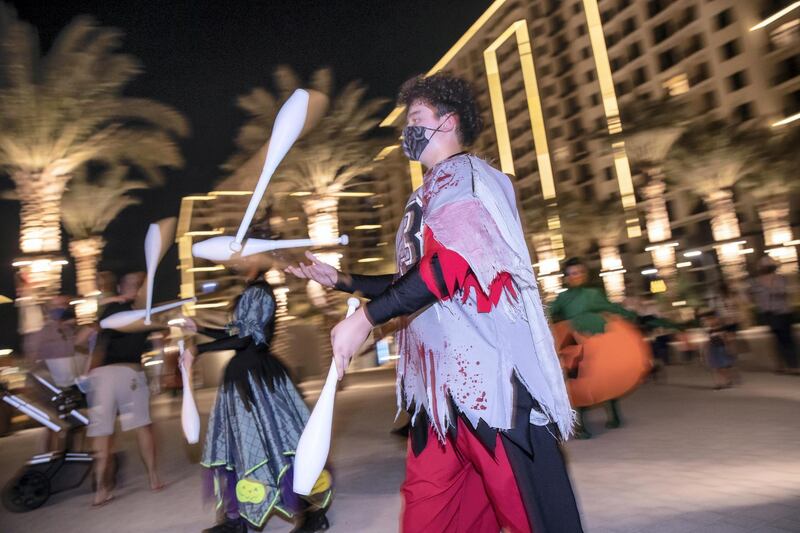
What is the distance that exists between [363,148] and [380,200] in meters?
65.7

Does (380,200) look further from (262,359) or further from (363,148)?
(262,359)

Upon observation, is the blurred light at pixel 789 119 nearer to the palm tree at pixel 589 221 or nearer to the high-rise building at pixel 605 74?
the high-rise building at pixel 605 74

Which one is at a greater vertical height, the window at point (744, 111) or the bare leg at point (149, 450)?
the window at point (744, 111)

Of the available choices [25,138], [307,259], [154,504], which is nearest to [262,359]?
[307,259]

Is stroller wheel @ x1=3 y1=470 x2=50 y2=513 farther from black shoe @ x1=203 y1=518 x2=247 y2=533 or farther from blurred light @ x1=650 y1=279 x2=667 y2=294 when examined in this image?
blurred light @ x1=650 y1=279 x2=667 y2=294

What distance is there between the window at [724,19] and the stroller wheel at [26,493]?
4757 centimetres

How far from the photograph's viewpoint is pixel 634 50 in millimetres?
51844

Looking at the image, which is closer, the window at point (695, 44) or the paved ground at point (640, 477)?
the paved ground at point (640, 477)

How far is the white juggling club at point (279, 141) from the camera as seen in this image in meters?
2.14

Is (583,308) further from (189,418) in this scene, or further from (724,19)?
(724,19)

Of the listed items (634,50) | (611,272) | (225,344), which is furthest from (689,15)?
(225,344)

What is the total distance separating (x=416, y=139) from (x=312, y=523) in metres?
2.98

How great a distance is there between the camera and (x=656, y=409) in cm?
845

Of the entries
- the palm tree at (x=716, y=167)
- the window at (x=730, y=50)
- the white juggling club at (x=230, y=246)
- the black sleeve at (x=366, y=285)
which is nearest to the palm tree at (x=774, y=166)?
the palm tree at (x=716, y=167)
